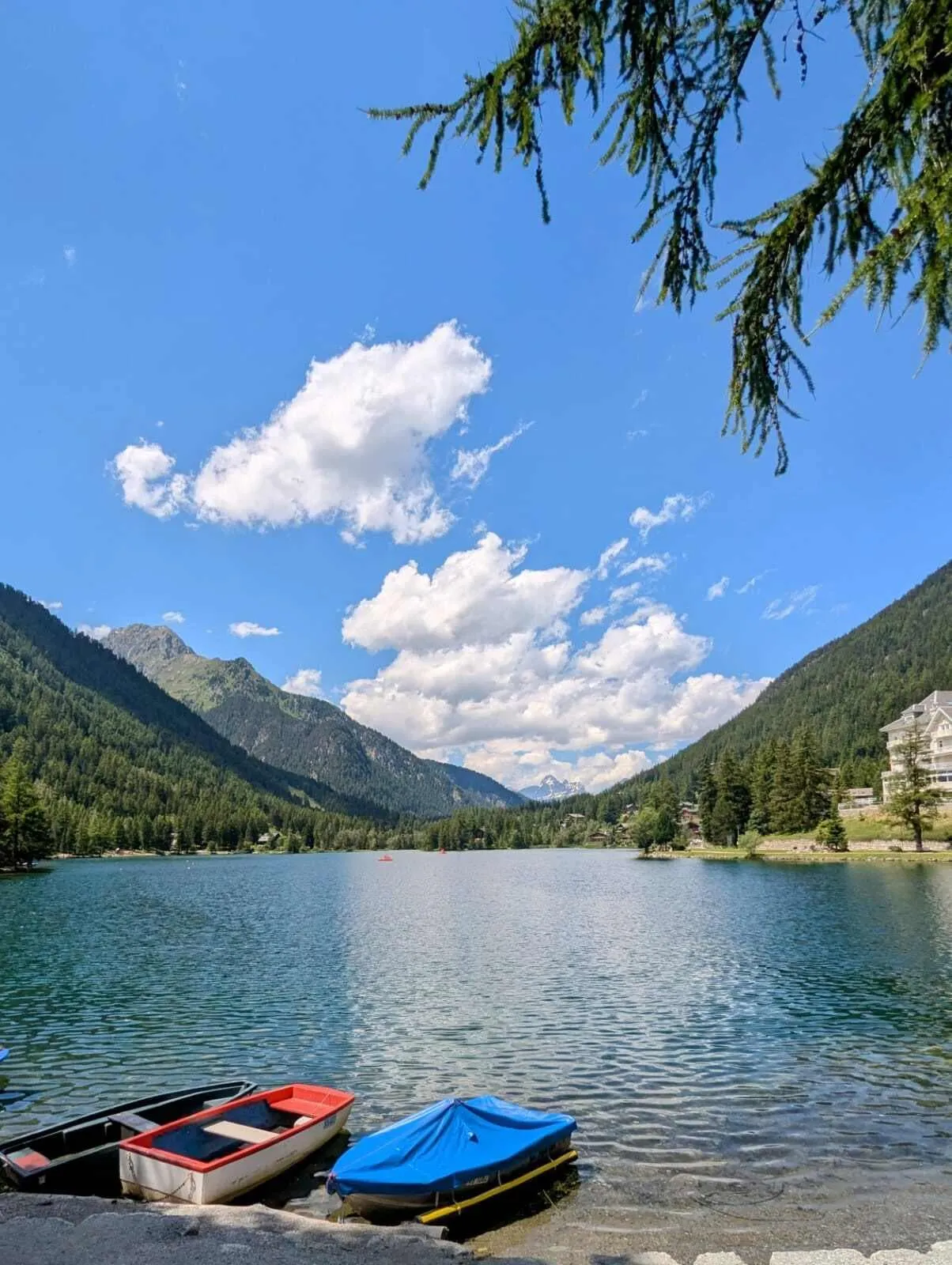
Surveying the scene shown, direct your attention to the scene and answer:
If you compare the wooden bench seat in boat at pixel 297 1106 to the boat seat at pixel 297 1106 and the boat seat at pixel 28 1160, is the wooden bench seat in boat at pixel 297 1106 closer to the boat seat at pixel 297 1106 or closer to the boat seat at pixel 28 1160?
the boat seat at pixel 297 1106

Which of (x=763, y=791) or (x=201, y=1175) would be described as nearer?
(x=201, y=1175)

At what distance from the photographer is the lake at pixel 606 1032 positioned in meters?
17.0

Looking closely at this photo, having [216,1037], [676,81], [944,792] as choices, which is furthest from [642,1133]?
[944,792]

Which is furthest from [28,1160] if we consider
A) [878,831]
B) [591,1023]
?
[878,831]

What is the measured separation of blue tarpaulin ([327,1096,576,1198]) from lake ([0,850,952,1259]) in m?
1.31

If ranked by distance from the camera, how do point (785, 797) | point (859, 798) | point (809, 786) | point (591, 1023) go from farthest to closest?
point (859, 798), point (785, 797), point (809, 786), point (591, 1023)

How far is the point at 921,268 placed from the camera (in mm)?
7289

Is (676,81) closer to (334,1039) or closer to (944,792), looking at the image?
(334,1039)

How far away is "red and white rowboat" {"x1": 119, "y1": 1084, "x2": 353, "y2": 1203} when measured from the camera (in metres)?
16.0

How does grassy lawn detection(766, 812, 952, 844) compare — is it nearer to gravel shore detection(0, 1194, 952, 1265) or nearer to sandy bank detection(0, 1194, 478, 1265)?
gravel shore detection(0, 1194, 952, 1265)

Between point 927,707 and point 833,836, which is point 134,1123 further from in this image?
point 927,707

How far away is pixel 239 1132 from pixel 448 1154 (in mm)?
5335

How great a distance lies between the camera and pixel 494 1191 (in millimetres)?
15594

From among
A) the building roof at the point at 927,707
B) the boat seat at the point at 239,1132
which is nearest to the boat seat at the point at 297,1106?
the boat seat at the point at 239,1132
